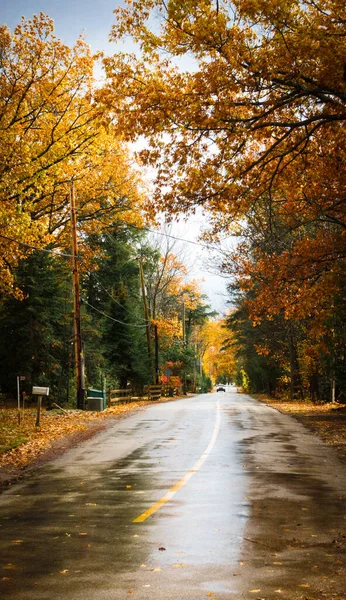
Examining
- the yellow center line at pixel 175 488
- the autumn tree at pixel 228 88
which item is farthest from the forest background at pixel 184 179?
the yellow center line at pixel 175 488

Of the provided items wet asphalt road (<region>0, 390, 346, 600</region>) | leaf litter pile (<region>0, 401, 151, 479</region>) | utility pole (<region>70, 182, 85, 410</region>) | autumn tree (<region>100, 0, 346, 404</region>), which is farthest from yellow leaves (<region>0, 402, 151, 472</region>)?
autumn tree (<region>100, 0, 346, 404</region>)

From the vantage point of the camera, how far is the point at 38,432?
1903cm

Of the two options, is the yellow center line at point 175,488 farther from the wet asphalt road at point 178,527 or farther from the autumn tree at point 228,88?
the autumn tree at point 228,88

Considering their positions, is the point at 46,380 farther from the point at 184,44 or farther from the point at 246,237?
the point at 184,44

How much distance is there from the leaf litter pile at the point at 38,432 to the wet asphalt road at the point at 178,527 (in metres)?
0.81

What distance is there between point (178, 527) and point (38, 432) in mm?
12160

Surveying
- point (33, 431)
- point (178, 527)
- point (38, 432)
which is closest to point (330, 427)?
point (38, 432)

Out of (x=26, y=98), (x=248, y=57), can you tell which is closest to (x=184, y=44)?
(x=248, y=57)

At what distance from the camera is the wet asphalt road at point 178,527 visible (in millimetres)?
5406

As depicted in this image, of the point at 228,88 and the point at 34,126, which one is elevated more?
the point at 34,126

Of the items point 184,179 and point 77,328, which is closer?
point 184,179

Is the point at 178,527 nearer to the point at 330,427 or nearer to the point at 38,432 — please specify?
the point at 38,432

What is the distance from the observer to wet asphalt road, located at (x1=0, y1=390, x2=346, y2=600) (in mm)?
5406

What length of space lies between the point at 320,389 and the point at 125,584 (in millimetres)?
36207
